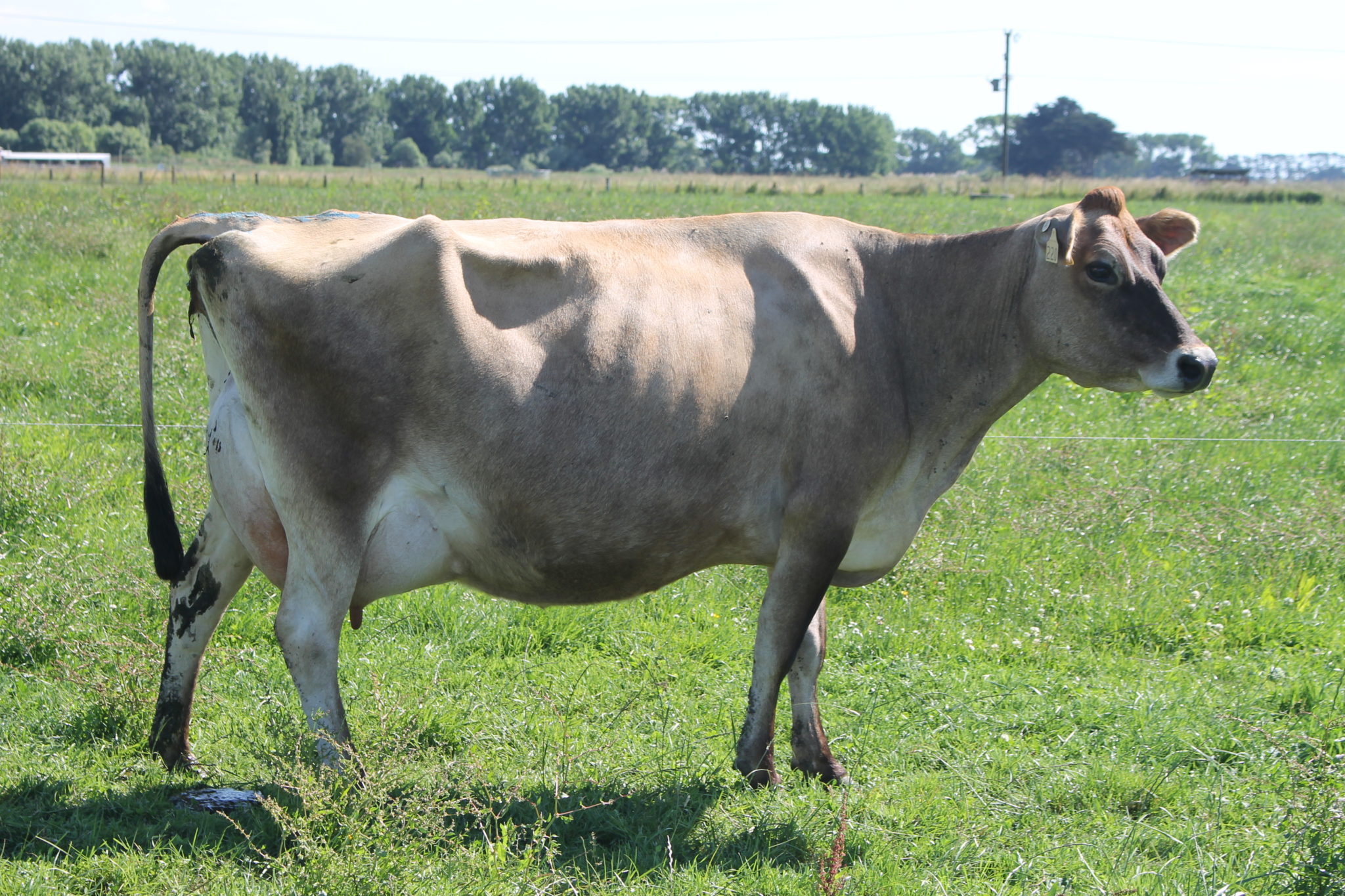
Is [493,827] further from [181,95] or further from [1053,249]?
[181,95]

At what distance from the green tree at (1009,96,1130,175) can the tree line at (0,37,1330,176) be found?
13cm

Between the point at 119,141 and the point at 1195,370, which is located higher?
the point at 119,141

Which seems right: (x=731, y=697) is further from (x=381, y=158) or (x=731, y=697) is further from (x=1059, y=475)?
(x=381, y=158)

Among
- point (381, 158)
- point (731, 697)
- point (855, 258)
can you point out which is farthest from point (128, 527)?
point (381, 158)

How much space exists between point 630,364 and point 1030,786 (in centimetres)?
253

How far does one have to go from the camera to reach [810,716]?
4.98 m

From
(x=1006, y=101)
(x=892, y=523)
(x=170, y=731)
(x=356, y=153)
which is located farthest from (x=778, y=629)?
(x=356, y=153)

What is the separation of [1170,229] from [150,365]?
461 cm

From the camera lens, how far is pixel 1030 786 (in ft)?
15.8

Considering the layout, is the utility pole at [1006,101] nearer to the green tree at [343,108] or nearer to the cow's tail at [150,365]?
the cow's tail at [150,365]

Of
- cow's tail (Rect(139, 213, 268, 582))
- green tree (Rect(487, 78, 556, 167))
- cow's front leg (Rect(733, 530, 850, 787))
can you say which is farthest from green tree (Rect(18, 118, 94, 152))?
cow's front leg (Rect(733, 530, 850, 787))

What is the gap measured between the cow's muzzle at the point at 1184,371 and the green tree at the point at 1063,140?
100m

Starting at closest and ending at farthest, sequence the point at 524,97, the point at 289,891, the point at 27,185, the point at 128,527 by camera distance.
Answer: the point at 289,891 → the point at 128,527 → the point at 27,185 → the point at 524,97

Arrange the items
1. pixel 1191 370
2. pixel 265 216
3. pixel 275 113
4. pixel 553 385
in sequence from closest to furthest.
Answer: pixel 553 385, pixel 1191 370, pixel 265 216, pixel 275 113
